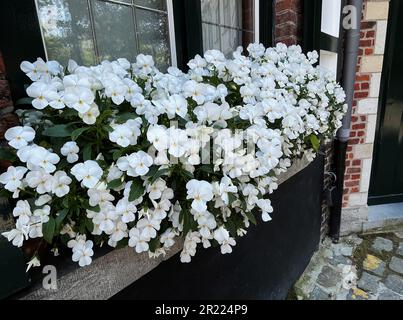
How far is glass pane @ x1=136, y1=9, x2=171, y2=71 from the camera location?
5.29 feet

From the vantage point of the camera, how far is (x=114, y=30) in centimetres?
149

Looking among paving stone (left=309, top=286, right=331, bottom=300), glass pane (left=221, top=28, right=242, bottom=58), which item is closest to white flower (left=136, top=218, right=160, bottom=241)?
glass pane (left=221, top=28, right=242, bottom=58)

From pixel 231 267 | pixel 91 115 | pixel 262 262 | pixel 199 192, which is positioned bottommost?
pixel 262 262

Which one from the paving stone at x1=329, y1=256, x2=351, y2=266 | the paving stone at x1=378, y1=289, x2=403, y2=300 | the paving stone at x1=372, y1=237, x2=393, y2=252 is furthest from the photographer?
the paving stone at x1=372, y1=237, x2=393, y2=252

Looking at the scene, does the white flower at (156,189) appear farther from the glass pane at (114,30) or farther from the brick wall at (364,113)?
the brick wall at (364,113)

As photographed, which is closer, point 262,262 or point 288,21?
point 262,262

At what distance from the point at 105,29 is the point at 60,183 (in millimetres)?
962

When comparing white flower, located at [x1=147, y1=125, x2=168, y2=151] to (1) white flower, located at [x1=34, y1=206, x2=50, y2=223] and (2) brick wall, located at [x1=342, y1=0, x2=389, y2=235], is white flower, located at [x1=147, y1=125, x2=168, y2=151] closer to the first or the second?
(1) white flower, located at [x1=34, y1=206, x2=50, y2=223]

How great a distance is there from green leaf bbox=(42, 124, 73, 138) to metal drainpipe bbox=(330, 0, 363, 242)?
8.40 ft

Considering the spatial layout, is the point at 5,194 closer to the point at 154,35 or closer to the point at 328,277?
the point at 154,35

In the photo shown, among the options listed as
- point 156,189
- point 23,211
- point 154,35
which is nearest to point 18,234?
point 23,211

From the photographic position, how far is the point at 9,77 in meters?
1.02
